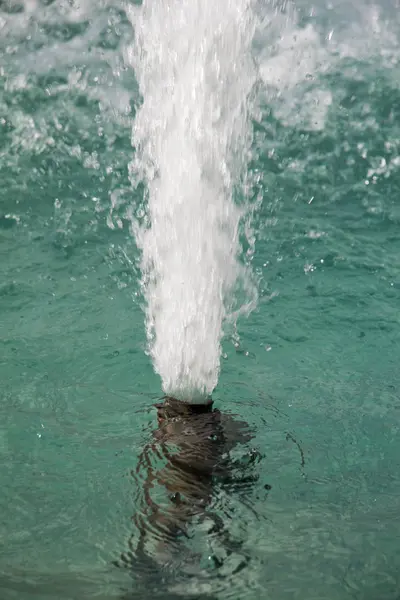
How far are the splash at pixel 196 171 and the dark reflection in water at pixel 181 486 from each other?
237mm

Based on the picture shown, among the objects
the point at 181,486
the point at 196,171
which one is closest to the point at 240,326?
the point at 196,171

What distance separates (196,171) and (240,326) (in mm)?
1680

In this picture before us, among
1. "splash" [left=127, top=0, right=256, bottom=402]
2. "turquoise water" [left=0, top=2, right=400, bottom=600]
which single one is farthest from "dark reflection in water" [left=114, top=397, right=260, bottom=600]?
"splash" [left=127, top=0, right=256, bottom=402]

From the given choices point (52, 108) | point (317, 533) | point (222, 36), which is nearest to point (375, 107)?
point (52, 108)

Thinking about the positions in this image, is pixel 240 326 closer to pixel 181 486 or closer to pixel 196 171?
pixel 196 171

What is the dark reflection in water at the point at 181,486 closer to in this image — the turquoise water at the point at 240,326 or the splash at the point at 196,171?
the turquoise water at the point at 240,326

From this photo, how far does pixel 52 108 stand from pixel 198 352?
7321 mm

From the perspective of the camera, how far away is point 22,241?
7.12 metres

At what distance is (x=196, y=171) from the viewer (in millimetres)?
4012

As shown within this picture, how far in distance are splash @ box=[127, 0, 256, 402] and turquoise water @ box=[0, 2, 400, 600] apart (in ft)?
1.63

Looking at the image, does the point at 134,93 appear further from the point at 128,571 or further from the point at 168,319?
the point at 128,571

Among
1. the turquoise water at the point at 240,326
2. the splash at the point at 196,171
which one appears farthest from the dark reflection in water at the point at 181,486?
the splash at the point at 196,171

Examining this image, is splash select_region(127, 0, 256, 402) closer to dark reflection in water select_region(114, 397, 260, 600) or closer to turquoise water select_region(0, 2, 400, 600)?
dark reflection in water select_region(114, 397, 260, 600)

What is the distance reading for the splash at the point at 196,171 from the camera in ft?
12.9
